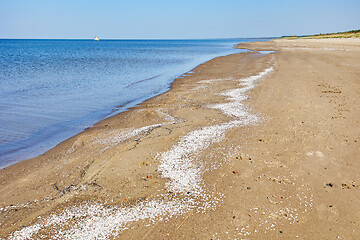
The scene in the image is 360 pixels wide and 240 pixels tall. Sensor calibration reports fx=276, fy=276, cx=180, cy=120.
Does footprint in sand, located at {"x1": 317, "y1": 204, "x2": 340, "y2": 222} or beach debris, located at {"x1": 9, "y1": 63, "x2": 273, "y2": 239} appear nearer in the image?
beach debris, located at {"x1": 9, "y1": 63, "x2": 273, "y2": 239}

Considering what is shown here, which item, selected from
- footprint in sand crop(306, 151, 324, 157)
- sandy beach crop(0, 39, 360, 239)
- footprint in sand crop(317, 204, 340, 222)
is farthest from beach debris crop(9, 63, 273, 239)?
footprint in sand crop(306, 151, 324, 157)

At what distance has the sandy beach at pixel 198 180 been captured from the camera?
395 cm

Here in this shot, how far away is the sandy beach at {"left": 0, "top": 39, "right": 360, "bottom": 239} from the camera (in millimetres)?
3947

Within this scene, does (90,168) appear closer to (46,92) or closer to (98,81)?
(46,92)

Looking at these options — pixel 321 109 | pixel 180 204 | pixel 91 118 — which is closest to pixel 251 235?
pixel 180 204

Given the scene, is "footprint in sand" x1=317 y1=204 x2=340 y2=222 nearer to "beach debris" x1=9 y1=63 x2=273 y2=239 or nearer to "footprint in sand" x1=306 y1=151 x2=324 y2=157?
"beach debris" x1=9 y1=63 x2=273 y2=239

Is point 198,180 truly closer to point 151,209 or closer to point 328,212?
point 151,209

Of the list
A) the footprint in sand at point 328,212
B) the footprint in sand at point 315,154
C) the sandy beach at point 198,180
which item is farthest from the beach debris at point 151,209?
the footprint in sand at point 315,154

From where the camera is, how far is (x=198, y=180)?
17.0 ft

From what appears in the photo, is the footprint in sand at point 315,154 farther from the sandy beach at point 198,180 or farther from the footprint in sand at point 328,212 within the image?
the footprint in sand at point 328,212

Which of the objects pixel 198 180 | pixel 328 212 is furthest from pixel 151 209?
pixel 328 212

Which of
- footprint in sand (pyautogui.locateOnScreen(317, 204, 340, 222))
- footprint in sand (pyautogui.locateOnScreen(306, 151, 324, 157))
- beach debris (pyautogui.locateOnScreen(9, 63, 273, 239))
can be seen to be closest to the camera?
beach debris (pyautogui.locateOnScreen(9, 63, 273, 239))

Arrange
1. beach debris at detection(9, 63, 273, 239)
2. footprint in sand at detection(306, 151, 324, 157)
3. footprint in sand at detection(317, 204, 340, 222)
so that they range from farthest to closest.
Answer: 1. footprint in sand at detection(306, 151, 324, 157)
2. footprint in sand at detection(317, 204, 340, 222)
3. beach debris at detection(9, 63, 273, 239)

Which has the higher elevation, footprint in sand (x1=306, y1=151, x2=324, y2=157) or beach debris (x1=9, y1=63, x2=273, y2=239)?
footprint in sand (x1=306, y1=151, x2=324, y2=157)
